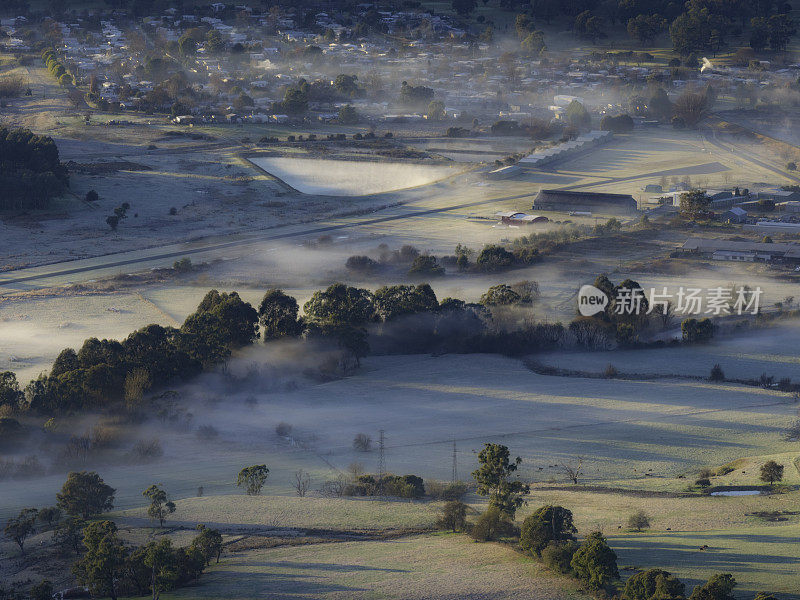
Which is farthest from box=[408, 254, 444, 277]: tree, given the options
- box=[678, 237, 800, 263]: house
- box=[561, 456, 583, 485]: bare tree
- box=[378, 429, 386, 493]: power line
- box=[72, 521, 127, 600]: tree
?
box=[72, 521, 127, 600]: tree

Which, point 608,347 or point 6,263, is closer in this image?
point 608,347

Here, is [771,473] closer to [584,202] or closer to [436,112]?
[584,202]

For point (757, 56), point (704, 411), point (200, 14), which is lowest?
point (704, 411)

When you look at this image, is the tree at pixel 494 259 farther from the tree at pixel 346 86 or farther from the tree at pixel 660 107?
the tree at pixel 346 86

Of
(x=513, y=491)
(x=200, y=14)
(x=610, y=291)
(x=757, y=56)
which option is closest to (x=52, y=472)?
(x=513, y=491)

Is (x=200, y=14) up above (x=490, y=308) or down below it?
above

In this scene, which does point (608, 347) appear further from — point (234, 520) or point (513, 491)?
point (234, 520)

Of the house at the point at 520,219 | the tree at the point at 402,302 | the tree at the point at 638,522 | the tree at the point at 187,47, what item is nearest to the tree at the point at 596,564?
the tree at the point at 638,522

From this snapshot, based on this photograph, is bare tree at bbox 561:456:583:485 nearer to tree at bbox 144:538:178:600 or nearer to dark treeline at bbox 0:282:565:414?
dark treeline at bbox 0:282:565:414
